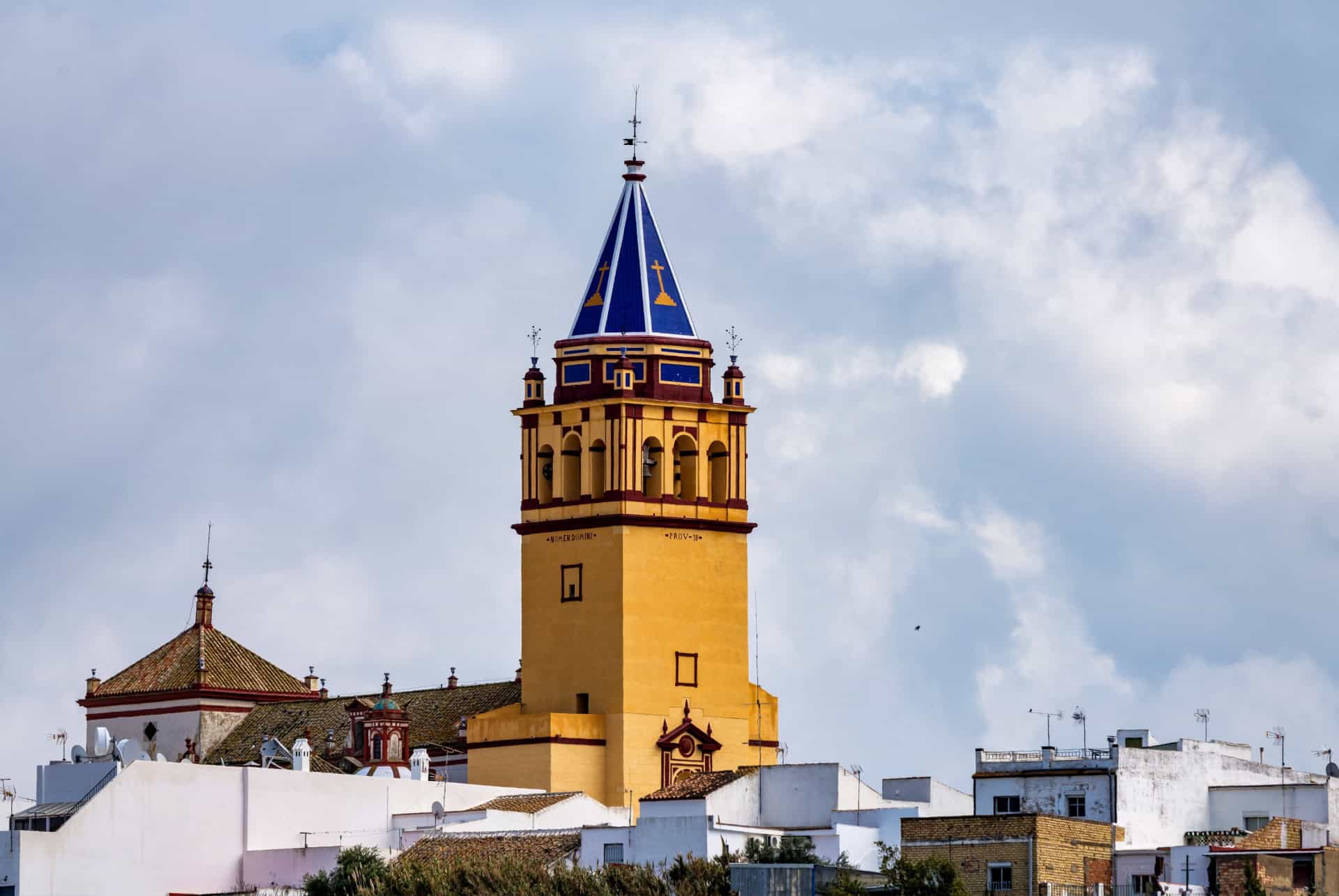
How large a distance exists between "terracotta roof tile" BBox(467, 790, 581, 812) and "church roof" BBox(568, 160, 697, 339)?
12012 millimetres

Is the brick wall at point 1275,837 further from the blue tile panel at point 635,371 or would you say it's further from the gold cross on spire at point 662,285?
the gold cross on spire at point 662,285

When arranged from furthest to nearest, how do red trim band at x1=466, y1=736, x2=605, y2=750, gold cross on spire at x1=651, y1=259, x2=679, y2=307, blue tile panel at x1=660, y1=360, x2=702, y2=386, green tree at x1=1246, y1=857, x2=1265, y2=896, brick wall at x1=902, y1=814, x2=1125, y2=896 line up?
gold cross on spire at x1=651, y1=259, x2=679, y2=307, blue tile panel at x1=660, y1=360, x2=702, y2=386, red trim band at x1=466, y1=736, x2=605, y2=750, brick wall at x1=902, y1=814, x2=1125, y2=896, green tree at x1=1246, y1=857, x2=1265, y2=896

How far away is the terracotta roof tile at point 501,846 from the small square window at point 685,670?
30.9ft

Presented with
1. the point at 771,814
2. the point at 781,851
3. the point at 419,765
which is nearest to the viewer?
the point at 781,851

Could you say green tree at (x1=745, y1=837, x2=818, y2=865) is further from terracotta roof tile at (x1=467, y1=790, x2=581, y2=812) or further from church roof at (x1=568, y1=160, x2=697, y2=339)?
church roof at (x1=568, y1=160, x2=697, y2=339)

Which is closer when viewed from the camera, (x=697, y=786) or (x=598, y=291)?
(x=697, y=786)

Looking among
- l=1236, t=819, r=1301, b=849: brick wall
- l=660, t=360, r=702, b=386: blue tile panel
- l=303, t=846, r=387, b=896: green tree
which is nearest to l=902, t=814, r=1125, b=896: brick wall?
l=1236, t=819, r=1301, b=849: brick wall

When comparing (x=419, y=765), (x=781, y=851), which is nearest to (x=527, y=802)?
(x=419, y=765)

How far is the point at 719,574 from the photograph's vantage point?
310 ft

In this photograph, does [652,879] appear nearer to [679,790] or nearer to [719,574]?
[679,790]

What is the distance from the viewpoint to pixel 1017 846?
77.2m

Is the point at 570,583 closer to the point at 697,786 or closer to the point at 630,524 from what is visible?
the point at 630,524

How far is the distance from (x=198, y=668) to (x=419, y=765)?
1341cm

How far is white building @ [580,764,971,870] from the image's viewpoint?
263 feet
